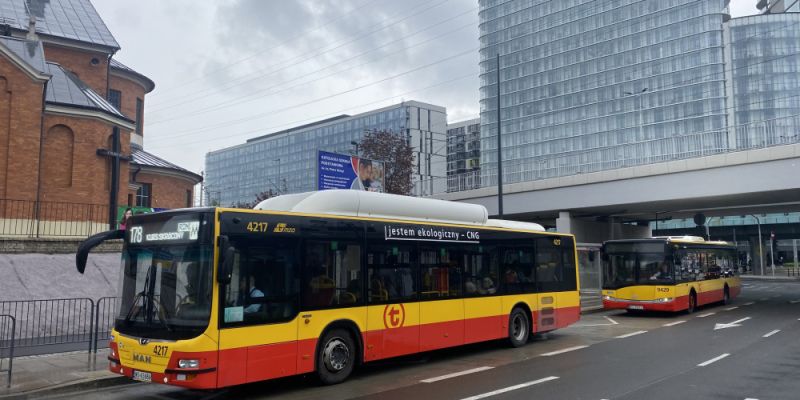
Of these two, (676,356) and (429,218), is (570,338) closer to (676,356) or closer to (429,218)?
(676,356)

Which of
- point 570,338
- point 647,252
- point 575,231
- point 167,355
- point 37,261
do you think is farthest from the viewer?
point 575,231

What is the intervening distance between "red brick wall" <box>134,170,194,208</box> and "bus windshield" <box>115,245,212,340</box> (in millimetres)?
Result: 30194

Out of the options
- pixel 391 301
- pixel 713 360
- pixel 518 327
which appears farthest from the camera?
pixel 518 327

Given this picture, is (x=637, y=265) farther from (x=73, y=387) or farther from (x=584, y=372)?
(x=73, y=387)

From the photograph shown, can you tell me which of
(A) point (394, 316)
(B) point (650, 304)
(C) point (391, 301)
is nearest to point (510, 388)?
(A) point (394, 316)

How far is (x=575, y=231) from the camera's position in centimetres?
3466

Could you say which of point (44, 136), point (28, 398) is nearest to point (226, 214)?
point (28, 398)

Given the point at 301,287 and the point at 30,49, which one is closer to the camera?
the point at 301,287

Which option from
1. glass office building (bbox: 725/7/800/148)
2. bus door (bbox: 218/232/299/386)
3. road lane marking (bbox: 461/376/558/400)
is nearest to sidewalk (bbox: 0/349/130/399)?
bus door (bbox: 218/232/299/386)

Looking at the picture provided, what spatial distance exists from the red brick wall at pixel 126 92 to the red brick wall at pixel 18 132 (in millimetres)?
13362

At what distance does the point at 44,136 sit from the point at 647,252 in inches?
975

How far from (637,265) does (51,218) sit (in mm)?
22484

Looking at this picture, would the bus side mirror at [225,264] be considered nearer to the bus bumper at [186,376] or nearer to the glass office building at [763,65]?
the bus bumper at [186,376]

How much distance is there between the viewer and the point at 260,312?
8945mm
